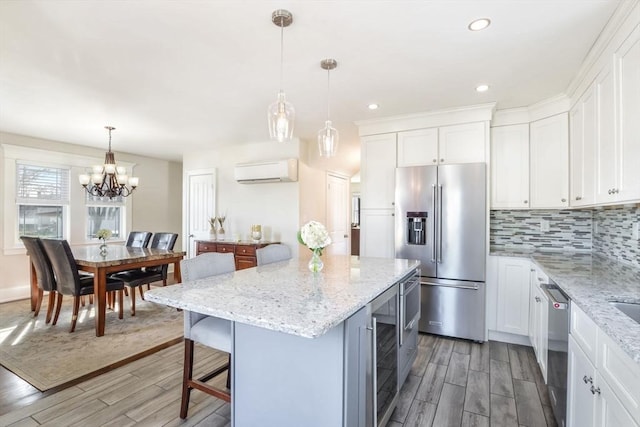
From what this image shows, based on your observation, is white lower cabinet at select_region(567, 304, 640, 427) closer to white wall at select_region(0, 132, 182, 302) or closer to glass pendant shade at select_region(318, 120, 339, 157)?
glass pendant shade at select_region(318, 120, 339, 157)

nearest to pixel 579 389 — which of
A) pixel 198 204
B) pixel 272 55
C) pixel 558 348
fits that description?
pixel 558 348

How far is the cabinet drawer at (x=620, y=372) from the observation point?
3.18ft

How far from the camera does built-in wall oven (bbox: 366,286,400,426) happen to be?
156 centimetres

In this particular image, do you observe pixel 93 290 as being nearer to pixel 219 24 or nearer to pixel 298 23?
pixel 219 24

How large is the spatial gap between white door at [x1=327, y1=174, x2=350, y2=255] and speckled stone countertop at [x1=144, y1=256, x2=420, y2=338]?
3.37 meters

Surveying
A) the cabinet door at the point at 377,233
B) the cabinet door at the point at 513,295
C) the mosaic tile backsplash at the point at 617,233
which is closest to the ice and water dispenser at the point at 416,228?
the cabinet door at the point at 377,233

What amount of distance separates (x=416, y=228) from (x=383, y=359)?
2.00 metres

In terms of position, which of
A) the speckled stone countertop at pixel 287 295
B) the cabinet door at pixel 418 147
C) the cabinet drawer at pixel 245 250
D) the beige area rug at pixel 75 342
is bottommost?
the beige area rug at pixel 75 342

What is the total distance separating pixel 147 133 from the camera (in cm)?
460

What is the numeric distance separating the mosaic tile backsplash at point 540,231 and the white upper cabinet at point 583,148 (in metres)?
0.49

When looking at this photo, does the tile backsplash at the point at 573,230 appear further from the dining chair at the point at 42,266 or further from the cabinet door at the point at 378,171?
the dining chair at the point at 42,266

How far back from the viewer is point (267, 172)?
4.80 meters

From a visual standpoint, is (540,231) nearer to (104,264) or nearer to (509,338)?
(509,338)

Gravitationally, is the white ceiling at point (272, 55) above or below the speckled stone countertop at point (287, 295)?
above
